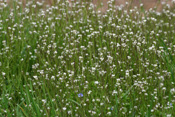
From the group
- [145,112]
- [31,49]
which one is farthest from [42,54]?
[145,112]

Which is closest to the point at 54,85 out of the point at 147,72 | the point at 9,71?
the point at 9,71

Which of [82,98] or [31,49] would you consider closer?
[82,98]

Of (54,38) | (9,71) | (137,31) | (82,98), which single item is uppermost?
(137,31)

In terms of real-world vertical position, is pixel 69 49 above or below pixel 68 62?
above

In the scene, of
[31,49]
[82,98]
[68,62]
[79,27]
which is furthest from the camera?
[79,27]

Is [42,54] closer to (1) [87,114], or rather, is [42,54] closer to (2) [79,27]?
(2) [79,27]

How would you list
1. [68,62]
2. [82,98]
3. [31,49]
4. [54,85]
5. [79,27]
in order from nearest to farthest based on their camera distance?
[82,98] → [54,85] → [68,62] → [31,49] → [79,27]
